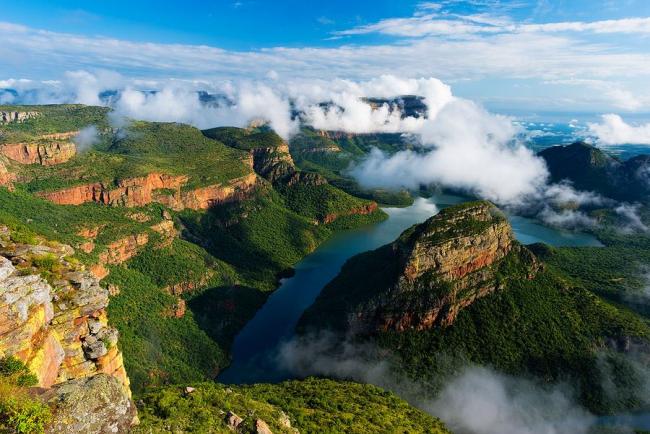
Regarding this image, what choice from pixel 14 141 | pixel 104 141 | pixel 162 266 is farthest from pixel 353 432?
pixel 104 141

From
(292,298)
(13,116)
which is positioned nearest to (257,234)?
(292,298)

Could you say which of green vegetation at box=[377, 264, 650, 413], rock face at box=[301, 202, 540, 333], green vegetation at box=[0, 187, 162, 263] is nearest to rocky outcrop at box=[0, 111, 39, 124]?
green vegetation at box=[0, 187, 162, 263]

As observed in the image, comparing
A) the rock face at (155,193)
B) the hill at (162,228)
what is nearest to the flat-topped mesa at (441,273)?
the hill at (162,228)

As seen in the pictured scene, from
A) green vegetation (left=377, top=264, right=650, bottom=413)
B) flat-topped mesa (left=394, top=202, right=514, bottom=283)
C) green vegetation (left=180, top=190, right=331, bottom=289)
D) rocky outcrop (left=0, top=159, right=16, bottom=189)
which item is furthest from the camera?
green vegetation (left=180, top=190, right=331, bottom=289)

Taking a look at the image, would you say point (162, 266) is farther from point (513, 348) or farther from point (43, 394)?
point (43, 394)

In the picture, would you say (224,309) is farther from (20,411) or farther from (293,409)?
(20,411)

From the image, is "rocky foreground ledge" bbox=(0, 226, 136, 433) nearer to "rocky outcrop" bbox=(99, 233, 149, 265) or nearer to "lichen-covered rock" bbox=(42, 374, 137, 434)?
"lichen-covered rock" bbox=(42, 374, 137, 434)
